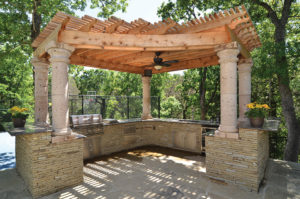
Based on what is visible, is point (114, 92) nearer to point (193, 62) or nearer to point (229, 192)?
point (193, 62)

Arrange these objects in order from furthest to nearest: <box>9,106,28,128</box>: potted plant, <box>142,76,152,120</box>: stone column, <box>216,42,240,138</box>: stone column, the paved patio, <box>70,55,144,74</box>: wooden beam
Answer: <box>142,76,152,120</box>: stone column, <box>70,55,144,74</box>: wooden beam, <box>9,106,28,128</box>: potted plant, <box>216,42,240,138</box>: stone column, the paved patio

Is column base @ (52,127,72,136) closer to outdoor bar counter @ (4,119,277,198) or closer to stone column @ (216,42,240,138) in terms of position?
outdoor bar counter @ (4,119,277,198)

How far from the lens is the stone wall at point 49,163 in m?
3.69

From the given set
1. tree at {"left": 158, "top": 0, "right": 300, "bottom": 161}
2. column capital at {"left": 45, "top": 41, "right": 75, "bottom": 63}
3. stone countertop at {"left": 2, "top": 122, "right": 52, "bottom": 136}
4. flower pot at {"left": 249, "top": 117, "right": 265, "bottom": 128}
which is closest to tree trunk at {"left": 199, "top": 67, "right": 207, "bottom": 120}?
tree at {"left": 158, "top": 0, "right": 300, "bottom": 161}

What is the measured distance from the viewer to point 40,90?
17.5ft

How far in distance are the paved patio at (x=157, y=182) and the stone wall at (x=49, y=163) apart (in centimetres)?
20

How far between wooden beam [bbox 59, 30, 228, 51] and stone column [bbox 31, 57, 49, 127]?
1.80m

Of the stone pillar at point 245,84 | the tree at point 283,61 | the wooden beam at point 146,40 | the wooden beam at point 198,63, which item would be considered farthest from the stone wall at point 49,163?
the tree at point 283,61

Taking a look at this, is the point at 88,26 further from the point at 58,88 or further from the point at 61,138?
the point at 61,138

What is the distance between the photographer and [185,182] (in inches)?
174

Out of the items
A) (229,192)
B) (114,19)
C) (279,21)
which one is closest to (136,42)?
(114,19)

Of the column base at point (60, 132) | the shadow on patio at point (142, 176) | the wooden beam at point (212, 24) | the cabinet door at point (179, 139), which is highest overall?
the wooden beam at point (212, 24)

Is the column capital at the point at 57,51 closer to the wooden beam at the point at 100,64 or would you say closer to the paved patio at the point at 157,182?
the wooden beam at the point at 100,64

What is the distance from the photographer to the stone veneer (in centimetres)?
400
